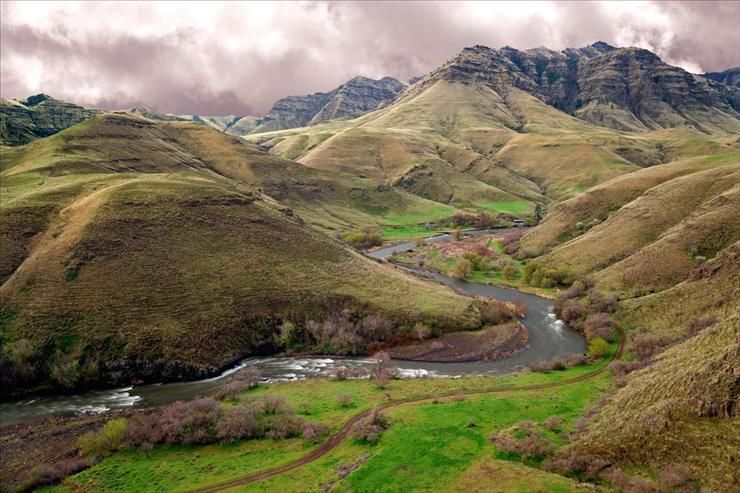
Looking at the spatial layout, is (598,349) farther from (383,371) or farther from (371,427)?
(371,427)

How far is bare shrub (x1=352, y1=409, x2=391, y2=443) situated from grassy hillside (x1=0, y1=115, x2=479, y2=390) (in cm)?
3782

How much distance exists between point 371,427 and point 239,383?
29440 millimetres

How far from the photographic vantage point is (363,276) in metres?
124

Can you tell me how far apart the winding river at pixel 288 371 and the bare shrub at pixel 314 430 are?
75.5 ft

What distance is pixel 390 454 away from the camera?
5822 cm

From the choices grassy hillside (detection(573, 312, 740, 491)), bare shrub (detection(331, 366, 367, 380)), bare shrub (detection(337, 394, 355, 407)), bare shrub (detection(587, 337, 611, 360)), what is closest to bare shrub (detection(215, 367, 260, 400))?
bare shrub (detection(331, 366, 367, 380))

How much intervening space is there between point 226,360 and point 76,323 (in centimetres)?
2971

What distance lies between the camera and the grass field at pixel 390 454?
53531 mm

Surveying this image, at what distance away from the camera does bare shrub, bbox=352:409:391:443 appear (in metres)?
62.4

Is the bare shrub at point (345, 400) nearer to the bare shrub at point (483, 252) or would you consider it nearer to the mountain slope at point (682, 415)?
the mountain slope at point (682, 415)

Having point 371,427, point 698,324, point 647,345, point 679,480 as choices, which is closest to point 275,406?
point 371,427

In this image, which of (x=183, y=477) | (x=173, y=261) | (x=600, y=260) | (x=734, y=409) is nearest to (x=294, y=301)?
(x=173, y=261)

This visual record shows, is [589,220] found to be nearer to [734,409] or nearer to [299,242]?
[299,242]

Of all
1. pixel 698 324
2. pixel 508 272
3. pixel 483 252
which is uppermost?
pixel 483 252
